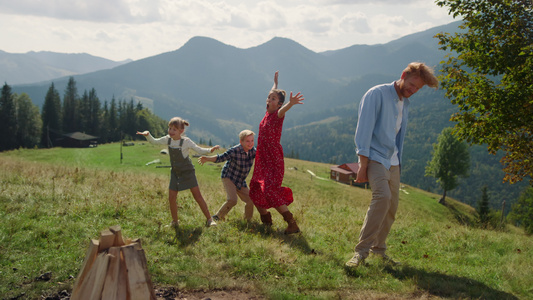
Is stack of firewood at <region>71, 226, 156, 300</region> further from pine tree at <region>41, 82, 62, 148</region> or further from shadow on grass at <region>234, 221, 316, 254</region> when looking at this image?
pine tree at <region>41, 82, 62, 148</region>

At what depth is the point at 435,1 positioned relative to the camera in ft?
40.8

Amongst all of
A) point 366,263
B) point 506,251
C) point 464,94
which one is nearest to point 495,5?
point 464,94

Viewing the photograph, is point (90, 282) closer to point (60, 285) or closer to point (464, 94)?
point (60, 285)

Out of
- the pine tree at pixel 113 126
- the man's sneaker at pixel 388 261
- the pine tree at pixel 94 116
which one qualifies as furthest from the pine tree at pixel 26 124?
the man's sneaker at pixel 388 261

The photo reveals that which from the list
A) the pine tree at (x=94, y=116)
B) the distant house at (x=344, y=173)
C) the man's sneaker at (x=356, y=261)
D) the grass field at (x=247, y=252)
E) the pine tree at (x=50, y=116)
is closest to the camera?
the grass field at (x=247, y=252)

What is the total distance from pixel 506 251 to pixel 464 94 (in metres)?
5.04

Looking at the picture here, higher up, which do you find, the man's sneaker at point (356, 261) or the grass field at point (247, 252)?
the man's sneaker at point (356, 261)

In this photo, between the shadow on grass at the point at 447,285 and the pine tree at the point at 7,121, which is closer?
the shadow on grass at the point at 447,285

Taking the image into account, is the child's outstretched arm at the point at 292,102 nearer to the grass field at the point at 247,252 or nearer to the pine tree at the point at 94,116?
the grass field at the point at 247,252

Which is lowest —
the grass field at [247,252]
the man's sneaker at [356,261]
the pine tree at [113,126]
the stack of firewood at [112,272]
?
the pine tree at [113,126]

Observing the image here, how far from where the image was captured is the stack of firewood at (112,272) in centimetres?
309

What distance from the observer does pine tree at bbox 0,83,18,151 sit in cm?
8862

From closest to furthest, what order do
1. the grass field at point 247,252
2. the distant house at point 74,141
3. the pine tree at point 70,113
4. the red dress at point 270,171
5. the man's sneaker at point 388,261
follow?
the grass field at point 247,252
the man's sneaker at point 388,261
the red dress at point 270,171
the distant house at point 74,141
the pine tree at point 70,113

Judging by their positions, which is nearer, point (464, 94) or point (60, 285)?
point (60, 285)
